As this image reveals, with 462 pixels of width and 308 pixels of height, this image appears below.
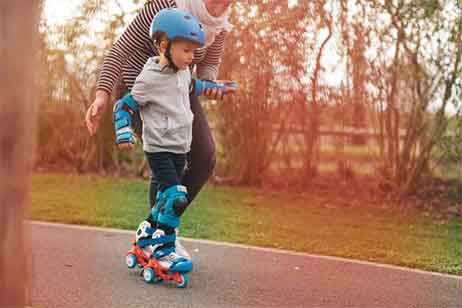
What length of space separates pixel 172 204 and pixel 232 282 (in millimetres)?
589

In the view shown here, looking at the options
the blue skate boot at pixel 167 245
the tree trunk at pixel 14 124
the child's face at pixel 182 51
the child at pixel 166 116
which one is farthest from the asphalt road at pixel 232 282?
the tree trunk at pixel 14 124

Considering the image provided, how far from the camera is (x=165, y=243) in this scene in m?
4.14

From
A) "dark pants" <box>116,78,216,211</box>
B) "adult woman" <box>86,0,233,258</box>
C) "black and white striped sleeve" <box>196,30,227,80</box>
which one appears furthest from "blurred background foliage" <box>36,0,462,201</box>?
"dark pants" <box>116,78,216,211</box>

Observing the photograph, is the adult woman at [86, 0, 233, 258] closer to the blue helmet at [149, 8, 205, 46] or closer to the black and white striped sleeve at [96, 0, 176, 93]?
the black and white striped sleeve at [96, 0, 176, 93]

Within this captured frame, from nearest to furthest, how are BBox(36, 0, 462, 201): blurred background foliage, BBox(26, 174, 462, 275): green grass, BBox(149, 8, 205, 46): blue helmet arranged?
BBox(149, 8, 205, 46): blue helmet < BBox(26, 174, 462, 275): green grass < BBox(36, 0, 462, 201): blurred background foliage

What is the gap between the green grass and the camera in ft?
18.0

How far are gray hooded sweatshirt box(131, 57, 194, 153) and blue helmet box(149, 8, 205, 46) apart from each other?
209 millimetres

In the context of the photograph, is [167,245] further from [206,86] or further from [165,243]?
[206,86]

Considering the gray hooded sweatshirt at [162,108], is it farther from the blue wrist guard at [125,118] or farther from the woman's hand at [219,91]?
the woman's hand at [219,91]

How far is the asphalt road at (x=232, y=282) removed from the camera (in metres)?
3.85

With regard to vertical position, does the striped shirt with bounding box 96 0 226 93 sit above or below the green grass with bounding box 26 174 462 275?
above

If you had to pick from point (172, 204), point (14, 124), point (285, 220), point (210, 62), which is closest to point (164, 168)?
point (172, 204)

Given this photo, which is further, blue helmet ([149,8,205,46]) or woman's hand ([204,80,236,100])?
woman's hand ([204,80,236,100])

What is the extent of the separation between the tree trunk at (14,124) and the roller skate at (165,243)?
2.00 m
